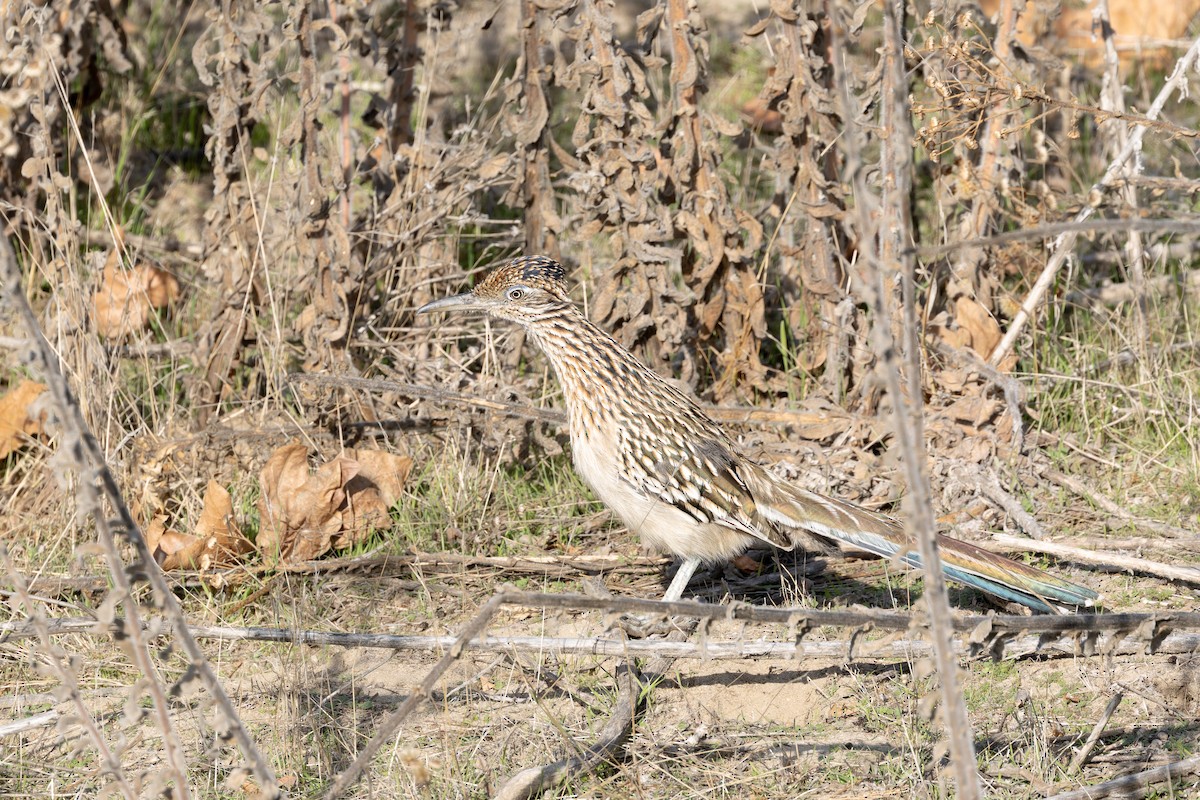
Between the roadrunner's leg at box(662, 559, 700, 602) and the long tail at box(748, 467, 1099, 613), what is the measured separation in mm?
328

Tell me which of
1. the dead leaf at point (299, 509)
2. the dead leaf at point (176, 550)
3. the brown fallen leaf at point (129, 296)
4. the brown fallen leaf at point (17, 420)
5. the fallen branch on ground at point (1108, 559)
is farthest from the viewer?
the brown fallen leaf at point (129, 296)

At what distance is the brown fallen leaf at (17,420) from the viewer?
532 cm

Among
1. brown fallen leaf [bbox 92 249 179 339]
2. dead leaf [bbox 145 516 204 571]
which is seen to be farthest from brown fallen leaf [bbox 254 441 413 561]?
brown fallen leaf [bbox 92 249 179 339]

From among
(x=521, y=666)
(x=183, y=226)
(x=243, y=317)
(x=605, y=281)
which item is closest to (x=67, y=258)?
(x=243, y=317)

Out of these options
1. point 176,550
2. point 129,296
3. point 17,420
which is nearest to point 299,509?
point 176,550

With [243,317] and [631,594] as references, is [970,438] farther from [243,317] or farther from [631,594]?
[243,317]

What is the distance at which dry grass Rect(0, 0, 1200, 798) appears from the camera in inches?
169

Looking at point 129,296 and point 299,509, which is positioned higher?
point 129,296

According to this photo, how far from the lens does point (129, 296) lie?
534 centimetres

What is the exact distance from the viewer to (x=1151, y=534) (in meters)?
4.89

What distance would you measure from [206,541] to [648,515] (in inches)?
67.0

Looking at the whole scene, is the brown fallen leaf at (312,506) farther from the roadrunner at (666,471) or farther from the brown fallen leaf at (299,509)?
the roadrunner at (666,471)

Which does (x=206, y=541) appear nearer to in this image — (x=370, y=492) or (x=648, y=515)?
(x=370, y=492)

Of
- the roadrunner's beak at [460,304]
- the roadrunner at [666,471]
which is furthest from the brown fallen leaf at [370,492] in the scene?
the roadrunner at [666,471]
